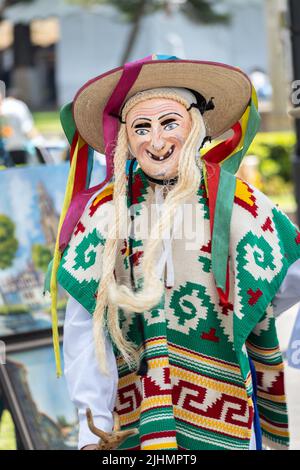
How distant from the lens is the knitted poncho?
9.72 feet

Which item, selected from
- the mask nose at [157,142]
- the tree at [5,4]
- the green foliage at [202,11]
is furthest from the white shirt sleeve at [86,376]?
the green foliage at [202,11]

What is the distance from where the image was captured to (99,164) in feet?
18.4

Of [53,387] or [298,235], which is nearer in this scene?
[298,235]

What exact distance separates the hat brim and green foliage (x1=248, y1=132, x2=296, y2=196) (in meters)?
11.4

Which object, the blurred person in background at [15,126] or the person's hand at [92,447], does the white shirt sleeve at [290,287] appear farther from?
the blurred person in background at [15,126]

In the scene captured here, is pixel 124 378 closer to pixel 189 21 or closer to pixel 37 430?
pixel 37 430

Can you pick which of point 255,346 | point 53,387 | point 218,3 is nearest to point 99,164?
point 53,387

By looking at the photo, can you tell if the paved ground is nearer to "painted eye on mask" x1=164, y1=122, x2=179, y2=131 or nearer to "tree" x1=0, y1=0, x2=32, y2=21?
"painted eye on mask" x1=164, y1=122, x2=179, y2=131

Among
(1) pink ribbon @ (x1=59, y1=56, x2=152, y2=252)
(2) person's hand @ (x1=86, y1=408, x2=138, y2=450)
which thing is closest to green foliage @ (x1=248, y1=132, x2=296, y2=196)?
(1) pink ribbon @ (x1=59, y1=56, x2=152, y2=252)

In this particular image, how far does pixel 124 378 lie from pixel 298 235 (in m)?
0.67

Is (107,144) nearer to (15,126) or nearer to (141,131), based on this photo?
(141,131)

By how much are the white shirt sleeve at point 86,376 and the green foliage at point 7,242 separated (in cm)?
244

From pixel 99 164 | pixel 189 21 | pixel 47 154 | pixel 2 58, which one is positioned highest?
pixel 2 58

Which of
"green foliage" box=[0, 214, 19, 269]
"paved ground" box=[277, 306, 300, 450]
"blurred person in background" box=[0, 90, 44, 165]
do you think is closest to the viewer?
"paved ground" box=[277, 306, 300, 450]
